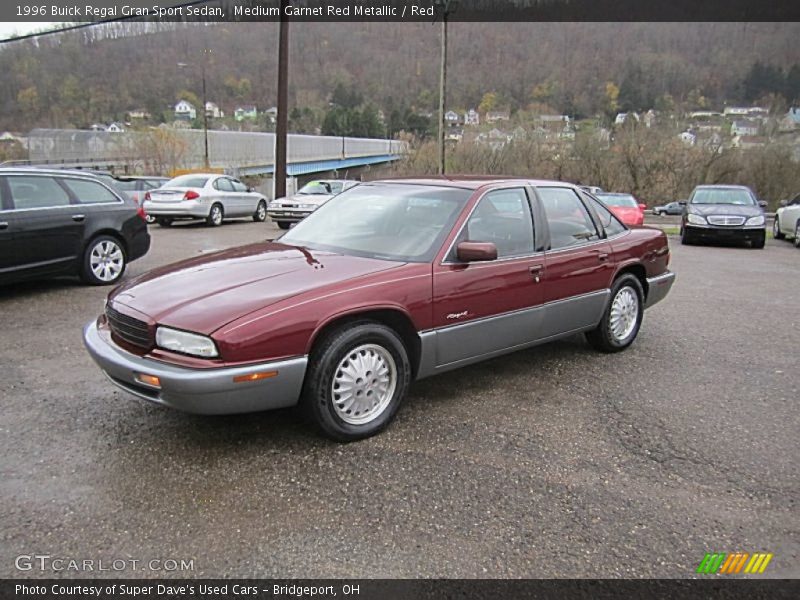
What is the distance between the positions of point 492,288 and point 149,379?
7.27 feet

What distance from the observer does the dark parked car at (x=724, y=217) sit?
14188mm

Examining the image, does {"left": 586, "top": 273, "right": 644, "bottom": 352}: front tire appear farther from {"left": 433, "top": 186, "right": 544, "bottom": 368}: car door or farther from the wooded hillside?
the wooded hillside

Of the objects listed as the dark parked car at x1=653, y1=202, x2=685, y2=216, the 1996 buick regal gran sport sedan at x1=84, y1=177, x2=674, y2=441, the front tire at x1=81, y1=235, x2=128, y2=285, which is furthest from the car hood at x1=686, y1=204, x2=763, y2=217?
the dark parked car at x1=653, y1=202, x2=685, y2=216

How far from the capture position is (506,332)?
13.9ft

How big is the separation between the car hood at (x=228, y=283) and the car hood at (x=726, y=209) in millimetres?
13424

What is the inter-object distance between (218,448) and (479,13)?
25.6 metres

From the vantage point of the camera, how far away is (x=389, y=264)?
3.76 meters

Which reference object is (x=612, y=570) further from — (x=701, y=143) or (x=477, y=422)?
(x=701, y=143)

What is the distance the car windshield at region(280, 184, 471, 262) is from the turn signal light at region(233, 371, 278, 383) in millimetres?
1172

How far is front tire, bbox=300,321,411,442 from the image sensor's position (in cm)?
328

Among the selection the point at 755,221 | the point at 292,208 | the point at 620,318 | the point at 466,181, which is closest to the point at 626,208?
the point at 755,221

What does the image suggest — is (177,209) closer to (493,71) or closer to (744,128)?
(493,71)

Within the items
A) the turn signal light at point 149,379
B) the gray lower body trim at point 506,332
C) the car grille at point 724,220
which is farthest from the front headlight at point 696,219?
the turn signal light at point 149,379

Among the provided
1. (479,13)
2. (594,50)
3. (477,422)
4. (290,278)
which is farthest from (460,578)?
(594,50)
